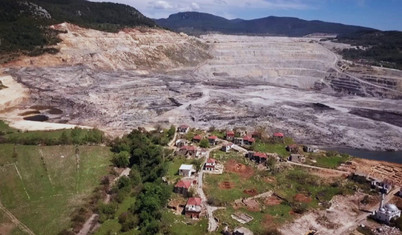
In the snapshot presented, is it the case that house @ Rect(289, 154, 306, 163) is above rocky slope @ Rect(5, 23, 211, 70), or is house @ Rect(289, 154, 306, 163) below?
below

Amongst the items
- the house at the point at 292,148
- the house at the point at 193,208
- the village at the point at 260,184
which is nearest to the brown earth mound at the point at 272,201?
the village at the point at 260,184

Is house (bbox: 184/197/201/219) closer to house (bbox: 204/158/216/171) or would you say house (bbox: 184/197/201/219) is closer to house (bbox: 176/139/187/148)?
house (bbox: 204/158/216/171)

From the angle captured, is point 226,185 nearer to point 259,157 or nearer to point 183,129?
point 259,157

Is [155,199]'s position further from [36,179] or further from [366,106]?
[366,106]

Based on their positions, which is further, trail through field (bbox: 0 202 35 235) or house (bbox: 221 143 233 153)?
A: house (bbox: 221 143 233 153)

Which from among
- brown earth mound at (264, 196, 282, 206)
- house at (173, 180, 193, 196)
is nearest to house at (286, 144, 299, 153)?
brown earth mound at (264, 196, 282, 206)

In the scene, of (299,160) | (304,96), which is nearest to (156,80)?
(304,96)
